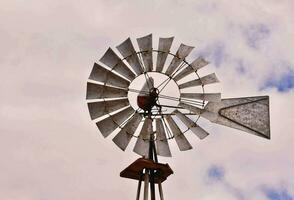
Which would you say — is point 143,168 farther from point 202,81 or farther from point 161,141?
point 202,81

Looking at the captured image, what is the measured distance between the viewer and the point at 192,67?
9539 mm

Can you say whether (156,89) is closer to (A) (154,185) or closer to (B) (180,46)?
(B) (180,46)

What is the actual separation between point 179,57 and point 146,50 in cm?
62

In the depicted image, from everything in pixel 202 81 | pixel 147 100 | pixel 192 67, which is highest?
pixel 192 67

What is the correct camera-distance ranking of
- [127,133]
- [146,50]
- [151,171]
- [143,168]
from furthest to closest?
[146,50]
[127,133]
[151,171]
[143,168]

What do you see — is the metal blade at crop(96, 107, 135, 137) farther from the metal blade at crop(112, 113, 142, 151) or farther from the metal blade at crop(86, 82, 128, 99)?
the metal blade at crop(86, 82, 128, 99)

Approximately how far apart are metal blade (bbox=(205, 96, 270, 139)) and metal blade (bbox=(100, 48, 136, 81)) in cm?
154

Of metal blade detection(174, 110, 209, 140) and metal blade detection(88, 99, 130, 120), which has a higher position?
metal blade detection(88, 99, 130, 120)

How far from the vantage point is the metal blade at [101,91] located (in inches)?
364

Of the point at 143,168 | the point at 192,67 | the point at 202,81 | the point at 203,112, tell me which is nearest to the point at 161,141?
the point at 143,168

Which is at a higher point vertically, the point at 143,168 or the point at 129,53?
the point at 129,53

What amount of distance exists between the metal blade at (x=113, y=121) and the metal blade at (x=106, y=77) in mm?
472

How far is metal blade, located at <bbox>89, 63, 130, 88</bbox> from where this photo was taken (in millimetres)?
9234

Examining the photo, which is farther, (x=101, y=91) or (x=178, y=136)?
(x=178, y=136)
